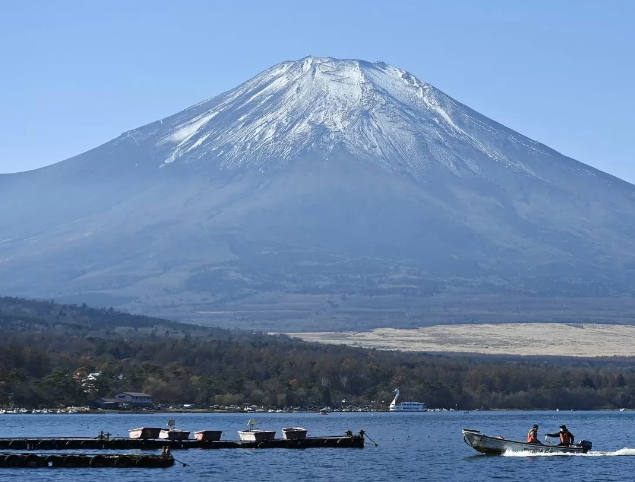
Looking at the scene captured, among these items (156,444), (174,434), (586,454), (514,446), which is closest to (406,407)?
(174,434)

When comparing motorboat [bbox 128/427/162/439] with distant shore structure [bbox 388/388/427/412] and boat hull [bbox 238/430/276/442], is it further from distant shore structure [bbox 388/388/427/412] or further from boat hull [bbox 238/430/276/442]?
distant shore structure [bbox 388/388/427/412]

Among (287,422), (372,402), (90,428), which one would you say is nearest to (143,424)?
(90,428)

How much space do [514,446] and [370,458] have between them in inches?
312

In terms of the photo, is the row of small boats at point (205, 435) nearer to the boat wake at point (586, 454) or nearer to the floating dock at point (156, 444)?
the floating dock at point (156, 444)

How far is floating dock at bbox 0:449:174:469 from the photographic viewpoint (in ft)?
238

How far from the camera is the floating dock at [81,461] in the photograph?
72.6m

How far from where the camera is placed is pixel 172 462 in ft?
241

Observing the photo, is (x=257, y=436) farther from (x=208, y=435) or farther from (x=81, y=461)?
(x=81, y=461)

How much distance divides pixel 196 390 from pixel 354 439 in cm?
6171

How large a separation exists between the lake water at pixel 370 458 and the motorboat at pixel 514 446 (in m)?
0.46

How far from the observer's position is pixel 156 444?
277 ft

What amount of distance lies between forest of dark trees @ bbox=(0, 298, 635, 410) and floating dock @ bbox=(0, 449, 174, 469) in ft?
200

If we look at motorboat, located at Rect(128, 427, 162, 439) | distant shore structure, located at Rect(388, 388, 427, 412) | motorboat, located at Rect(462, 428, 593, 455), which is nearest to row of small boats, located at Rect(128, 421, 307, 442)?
motorboat, located at Rect(128, 427, 162, 439)

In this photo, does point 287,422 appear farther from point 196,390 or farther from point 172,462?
point 172,462
